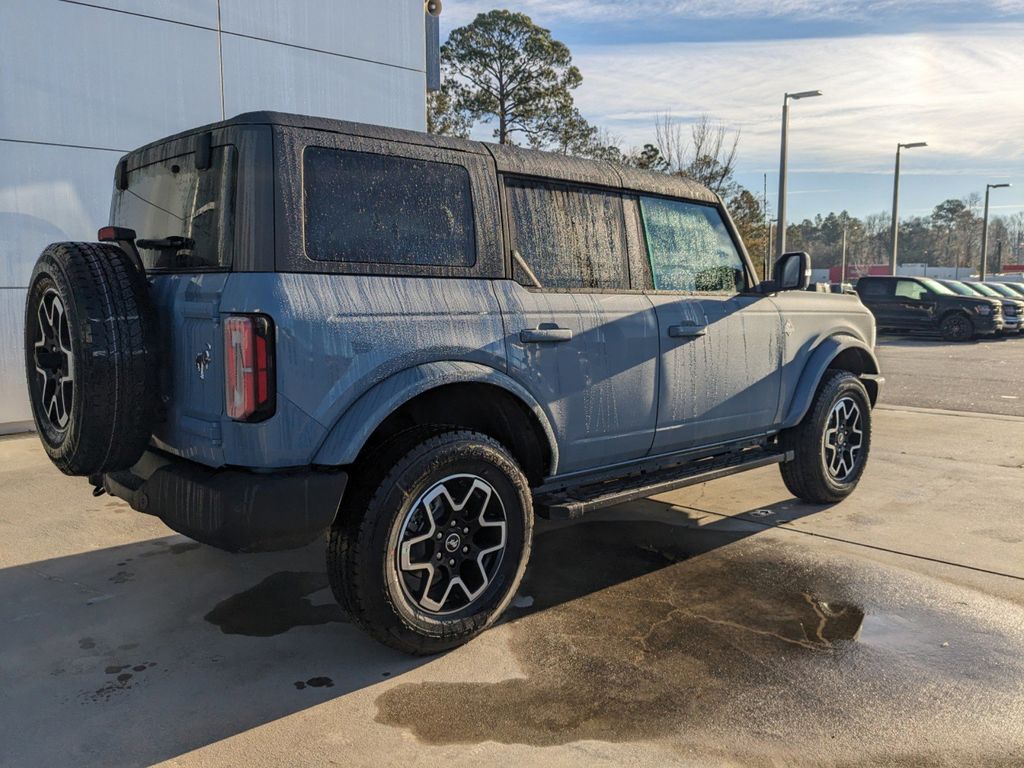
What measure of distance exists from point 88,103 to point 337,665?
7216 millimetres

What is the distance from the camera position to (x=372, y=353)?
3053 millimetres

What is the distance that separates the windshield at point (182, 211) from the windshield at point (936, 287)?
20.8 meters

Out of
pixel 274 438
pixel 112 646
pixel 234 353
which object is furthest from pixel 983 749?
pixel 112 646

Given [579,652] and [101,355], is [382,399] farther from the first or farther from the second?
[579,652]

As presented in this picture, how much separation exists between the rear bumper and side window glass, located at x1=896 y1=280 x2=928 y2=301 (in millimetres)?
20850

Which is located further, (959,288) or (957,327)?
(959,288)

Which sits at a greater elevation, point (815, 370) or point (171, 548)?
point (815, 370)

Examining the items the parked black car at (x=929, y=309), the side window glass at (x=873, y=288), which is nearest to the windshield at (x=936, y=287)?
the parked black car at (x=929, y=309)

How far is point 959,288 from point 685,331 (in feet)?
67.4

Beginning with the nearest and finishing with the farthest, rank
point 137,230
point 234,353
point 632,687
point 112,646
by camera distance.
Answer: point 234,353, point 632,687, point 112,646, point 137,230

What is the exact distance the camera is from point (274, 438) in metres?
2.89

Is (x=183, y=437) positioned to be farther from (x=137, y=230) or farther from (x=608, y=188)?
(x=608, y=188)

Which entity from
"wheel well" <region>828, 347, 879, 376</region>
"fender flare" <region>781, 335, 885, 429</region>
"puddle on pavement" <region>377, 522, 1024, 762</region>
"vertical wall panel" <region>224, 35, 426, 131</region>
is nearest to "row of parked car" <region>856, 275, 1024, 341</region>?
"vertical wall panel" <region>224, 35, 426, 131</region>

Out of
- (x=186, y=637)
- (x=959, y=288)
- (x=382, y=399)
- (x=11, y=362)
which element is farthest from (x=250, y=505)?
(x=959, y=288)
